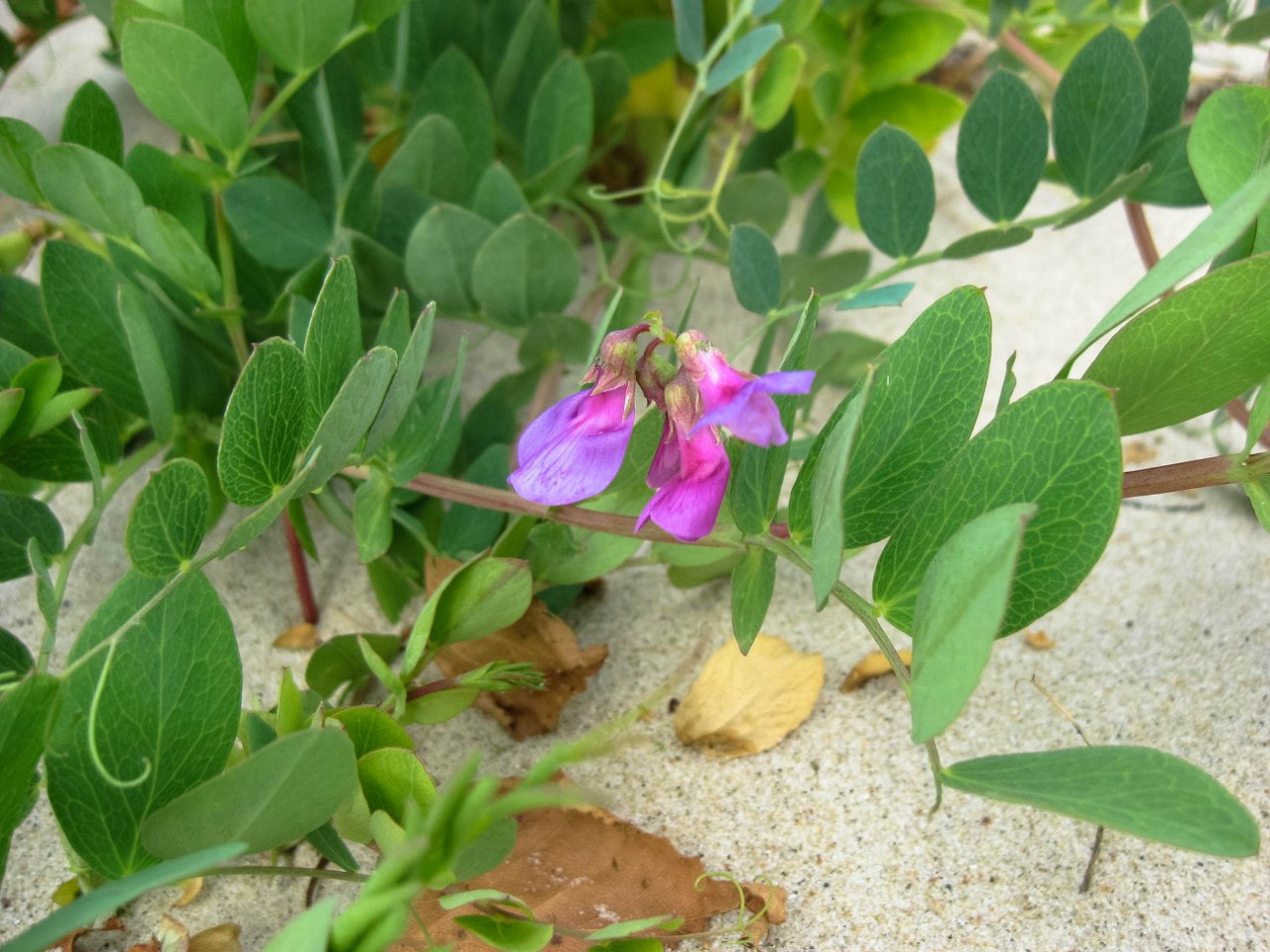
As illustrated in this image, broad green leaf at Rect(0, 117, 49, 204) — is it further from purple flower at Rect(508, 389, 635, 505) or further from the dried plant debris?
the dried plant debris

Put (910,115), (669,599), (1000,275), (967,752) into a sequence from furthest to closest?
(1000,275), (910,115), (669,599), (967,752)

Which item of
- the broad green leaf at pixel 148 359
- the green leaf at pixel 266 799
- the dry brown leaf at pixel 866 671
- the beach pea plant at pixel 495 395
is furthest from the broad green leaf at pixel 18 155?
the dry brown leaf at pixel 866 671

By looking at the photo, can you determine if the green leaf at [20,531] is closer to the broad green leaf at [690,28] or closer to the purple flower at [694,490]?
the purple flower at [694,490]

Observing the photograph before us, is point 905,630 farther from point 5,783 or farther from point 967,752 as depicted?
point 5,783

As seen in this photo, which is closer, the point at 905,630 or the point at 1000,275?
the point at 905,630

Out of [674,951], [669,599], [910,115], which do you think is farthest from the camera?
[910,115]

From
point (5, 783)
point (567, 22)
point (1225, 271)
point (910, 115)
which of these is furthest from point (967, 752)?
point (567, 22)
